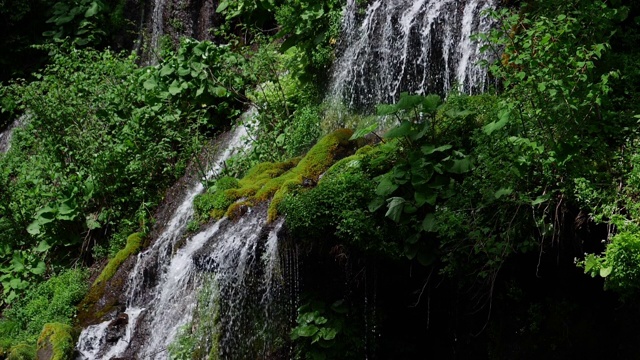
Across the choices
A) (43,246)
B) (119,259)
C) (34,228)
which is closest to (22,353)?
(119,259)

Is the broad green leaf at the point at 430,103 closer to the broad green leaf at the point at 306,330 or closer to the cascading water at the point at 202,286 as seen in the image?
the cascading water at the point at 202,286

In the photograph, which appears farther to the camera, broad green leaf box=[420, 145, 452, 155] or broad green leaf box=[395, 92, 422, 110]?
broad green leaf box=[395, 92, 422, 110]

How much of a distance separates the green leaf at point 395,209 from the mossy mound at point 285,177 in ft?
4.65

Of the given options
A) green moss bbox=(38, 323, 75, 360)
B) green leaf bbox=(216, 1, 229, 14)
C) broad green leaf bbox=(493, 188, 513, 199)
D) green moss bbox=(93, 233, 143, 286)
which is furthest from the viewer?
green leaf bbox=(216, 1, 229, 14)

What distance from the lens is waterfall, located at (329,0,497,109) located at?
8703 millimetres

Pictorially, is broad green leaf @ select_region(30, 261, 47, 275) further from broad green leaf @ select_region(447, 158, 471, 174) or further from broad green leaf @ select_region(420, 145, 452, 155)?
broad green leaf @ select_region(447, 158, 471, 174)

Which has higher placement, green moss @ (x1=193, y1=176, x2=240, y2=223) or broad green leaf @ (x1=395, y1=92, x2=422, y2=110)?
broad green leaf @ (x1=395, y1=92, x2=422, y2=110)

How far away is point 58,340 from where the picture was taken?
8539mm

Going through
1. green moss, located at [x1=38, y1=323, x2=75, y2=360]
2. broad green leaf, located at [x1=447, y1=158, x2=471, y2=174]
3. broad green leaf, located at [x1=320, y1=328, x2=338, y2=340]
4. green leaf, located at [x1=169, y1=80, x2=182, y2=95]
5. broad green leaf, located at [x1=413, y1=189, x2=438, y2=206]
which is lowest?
green moss, located at [x1=38, y1=323, x2=75, y2=360]

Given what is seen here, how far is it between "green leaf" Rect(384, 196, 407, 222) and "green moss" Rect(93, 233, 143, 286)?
4.56 m

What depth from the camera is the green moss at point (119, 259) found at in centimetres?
996

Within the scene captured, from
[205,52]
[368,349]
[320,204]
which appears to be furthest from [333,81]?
[368,349]

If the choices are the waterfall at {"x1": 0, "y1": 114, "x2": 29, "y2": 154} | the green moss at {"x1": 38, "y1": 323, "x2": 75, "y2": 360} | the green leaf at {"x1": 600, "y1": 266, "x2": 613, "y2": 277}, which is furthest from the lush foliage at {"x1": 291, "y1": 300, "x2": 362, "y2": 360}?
the waterfall at {"x1": 0, "y1": 114, "x2": 29, "y2": 154}

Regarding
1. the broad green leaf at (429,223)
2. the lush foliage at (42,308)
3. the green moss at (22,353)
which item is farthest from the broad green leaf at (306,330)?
the lush foliage at (42,308)
